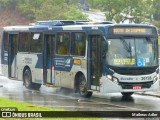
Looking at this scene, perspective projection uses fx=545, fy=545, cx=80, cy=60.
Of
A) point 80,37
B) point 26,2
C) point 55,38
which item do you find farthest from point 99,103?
point 26,2

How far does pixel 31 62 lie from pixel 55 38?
8.24 feet

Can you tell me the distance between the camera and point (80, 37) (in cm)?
2170

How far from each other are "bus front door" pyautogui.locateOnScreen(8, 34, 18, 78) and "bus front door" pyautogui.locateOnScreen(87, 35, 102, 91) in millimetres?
7120

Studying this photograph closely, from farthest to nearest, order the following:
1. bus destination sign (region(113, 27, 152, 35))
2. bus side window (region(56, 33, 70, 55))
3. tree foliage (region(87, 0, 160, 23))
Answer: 1. tree foliage (region(87, 0, 160, 23))
2. bus side window (region(56, 33, 70, 55))
3. bus destination sign (region(113, 27, 152, 35))


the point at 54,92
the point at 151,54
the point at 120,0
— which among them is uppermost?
the point at 120,0

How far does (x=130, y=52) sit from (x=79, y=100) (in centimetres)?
260

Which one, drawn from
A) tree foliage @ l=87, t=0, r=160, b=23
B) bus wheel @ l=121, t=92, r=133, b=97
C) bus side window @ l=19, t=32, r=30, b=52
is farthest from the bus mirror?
tree foliage @ l=87, t=0, r=160, b=23

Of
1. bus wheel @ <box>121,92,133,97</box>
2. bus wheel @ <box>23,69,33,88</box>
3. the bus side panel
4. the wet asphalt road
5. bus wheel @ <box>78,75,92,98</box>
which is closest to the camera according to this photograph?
the wet asphalt road

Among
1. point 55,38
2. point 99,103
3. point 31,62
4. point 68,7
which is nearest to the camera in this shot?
point 99,103

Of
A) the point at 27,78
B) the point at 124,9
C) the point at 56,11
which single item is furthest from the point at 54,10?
the point at 27,78

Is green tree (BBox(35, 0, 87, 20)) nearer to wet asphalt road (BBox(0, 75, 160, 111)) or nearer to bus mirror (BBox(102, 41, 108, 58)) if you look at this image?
wet asphalt road (BBox(0, 75, 160, 111))

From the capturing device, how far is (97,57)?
67.2 ft

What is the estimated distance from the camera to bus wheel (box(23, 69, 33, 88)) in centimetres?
2588

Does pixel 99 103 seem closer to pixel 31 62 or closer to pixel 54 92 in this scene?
pixel 54 92
